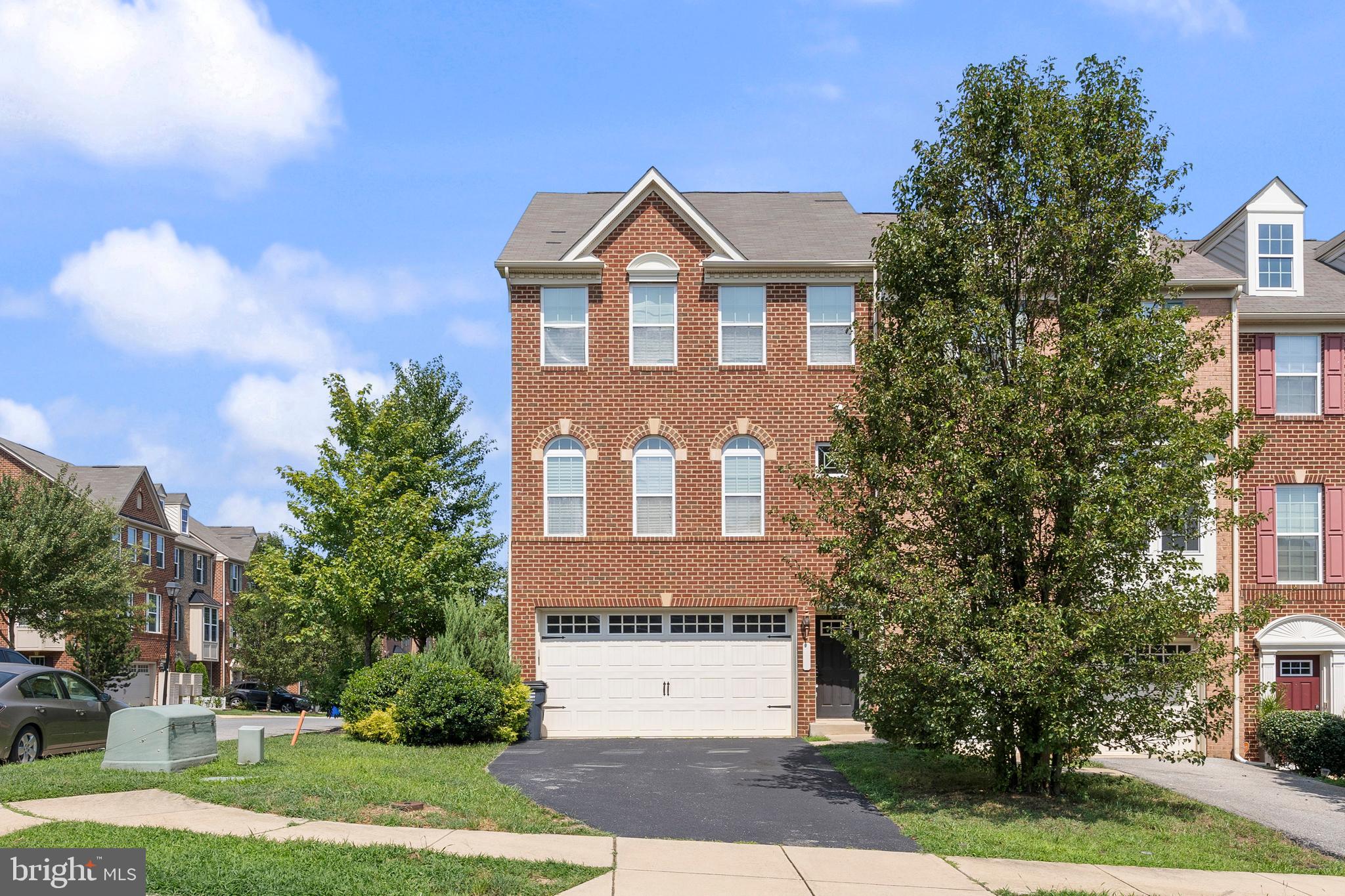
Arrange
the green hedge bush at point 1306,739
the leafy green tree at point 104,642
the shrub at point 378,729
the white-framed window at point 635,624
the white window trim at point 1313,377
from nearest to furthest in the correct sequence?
the green hedge bush at point 1306,739 < the shrub at point 378,729 < the white window trim at point 1313,377 < the white-framed window at point 635,624 < the leafy green tree at point 104,642

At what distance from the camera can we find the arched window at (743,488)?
23375 mm

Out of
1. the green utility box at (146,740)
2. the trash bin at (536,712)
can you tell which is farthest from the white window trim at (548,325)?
the green utility box at (146,740)

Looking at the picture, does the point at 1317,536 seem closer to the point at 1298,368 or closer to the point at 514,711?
the point at 1298,368

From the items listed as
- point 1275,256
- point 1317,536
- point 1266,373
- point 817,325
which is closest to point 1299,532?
point 1317,536

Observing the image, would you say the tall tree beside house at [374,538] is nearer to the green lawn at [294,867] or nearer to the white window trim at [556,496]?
the white window trim at [556,496]

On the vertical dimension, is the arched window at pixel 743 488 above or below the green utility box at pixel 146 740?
above

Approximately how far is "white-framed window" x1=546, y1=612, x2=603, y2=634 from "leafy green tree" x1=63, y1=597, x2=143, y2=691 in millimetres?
18648

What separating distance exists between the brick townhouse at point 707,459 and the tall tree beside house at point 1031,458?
7.59 meters

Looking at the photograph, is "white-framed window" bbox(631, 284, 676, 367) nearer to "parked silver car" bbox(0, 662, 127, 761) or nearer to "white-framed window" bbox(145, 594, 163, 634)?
"parked silver car" bbox(0, 662, 127, 761)

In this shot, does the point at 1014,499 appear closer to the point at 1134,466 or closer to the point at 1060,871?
the point at 1134,466

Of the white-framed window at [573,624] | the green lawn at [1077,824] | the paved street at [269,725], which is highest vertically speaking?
the white-framed window at [573,624]

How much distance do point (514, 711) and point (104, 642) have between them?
24254 millimetres

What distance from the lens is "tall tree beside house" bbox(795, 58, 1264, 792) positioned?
13.8 metres

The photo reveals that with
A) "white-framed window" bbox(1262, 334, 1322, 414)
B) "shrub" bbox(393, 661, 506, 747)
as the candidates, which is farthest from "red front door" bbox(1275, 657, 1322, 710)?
"shrub" bbox(393, 661, 506, 747)
